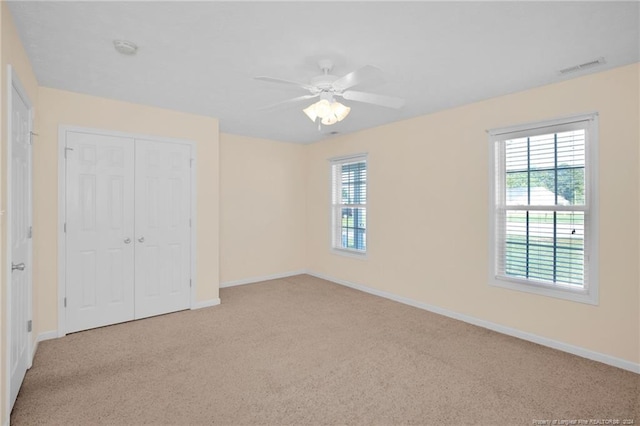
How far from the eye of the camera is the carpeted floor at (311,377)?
2158 mm

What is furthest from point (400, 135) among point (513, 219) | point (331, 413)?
point (331, 413)

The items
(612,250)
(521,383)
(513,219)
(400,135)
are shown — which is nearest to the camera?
(521,383)

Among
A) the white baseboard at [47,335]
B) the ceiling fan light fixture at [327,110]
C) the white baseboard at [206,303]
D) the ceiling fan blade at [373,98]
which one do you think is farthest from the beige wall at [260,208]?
the ceiling fan blade at [373,98]

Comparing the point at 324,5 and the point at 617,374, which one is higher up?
the point at 324,5

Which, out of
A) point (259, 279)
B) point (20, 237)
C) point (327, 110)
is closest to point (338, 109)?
point (327, 110)

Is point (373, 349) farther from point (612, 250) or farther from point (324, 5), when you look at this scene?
point (324, 5)

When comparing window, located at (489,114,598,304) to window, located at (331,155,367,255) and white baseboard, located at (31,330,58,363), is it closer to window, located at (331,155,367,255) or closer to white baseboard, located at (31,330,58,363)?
window, located at (331,155,367,255)

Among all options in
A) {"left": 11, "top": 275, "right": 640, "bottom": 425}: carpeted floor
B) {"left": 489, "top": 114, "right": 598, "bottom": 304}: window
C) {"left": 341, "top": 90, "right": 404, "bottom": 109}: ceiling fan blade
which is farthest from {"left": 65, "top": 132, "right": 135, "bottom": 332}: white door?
{"left": 489, "top": 114, "right": 598, "bottom": 304}: window

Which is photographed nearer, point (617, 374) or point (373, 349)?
point (617, 374)

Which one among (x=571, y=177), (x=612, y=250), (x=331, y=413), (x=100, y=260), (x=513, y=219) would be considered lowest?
(x=331, y=413)

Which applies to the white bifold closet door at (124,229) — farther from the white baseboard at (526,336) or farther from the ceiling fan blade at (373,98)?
the white baseboard at (526,336)

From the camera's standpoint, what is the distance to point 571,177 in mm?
3078

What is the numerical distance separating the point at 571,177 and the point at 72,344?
495 cm

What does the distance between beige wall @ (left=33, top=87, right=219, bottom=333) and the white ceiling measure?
0.22m
